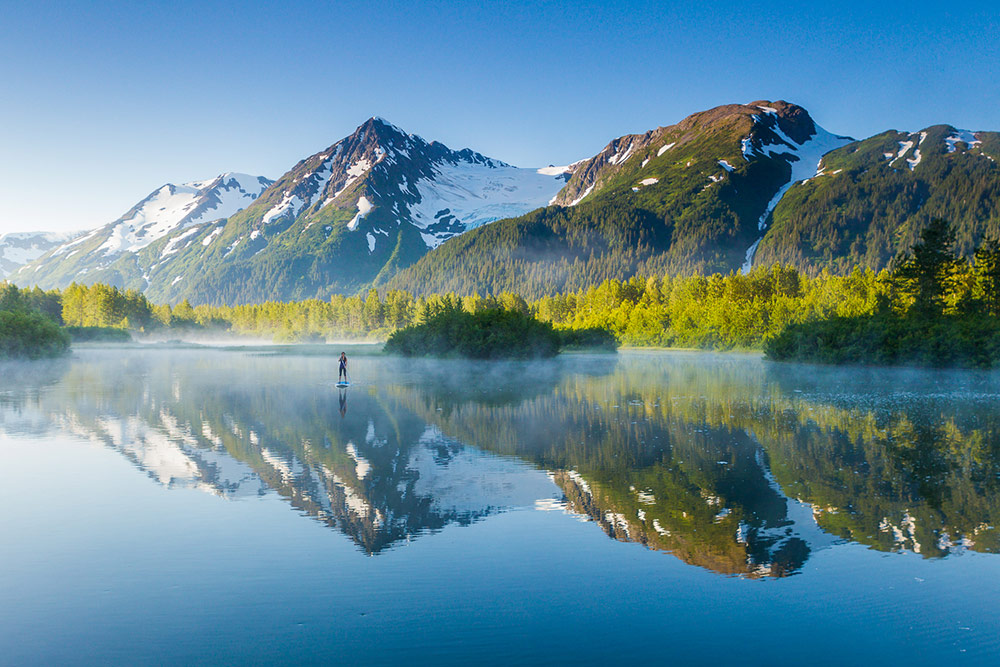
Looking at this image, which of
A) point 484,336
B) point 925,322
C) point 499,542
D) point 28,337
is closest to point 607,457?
point 499,542

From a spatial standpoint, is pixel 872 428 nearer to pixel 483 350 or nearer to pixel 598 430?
pixel 598 430

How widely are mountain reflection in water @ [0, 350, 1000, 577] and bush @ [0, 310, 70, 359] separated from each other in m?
46.9

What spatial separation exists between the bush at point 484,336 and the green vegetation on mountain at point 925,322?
28419mm

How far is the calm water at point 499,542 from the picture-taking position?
9.27m

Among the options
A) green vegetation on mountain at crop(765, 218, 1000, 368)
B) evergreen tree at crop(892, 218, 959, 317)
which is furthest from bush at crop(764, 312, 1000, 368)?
evergreen tree at crop(892, 218, 959, 317)

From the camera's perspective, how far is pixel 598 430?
88.5ft

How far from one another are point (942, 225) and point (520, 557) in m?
80.9

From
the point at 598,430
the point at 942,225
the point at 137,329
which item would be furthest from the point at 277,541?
the point at 137,329

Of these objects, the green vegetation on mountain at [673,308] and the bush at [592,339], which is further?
the bush at [592,339]

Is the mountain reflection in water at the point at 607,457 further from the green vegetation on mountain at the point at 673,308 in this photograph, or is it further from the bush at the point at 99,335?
the bush at the point at 99,335

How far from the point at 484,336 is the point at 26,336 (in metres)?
55.5

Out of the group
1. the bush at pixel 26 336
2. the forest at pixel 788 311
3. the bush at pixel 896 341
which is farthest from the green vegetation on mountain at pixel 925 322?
the bush at pixel 26 336

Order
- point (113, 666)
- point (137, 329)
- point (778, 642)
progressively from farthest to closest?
point (137, 329), point (778, 642), point (113, 666)

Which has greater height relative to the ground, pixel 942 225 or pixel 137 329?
pixel 942 225
